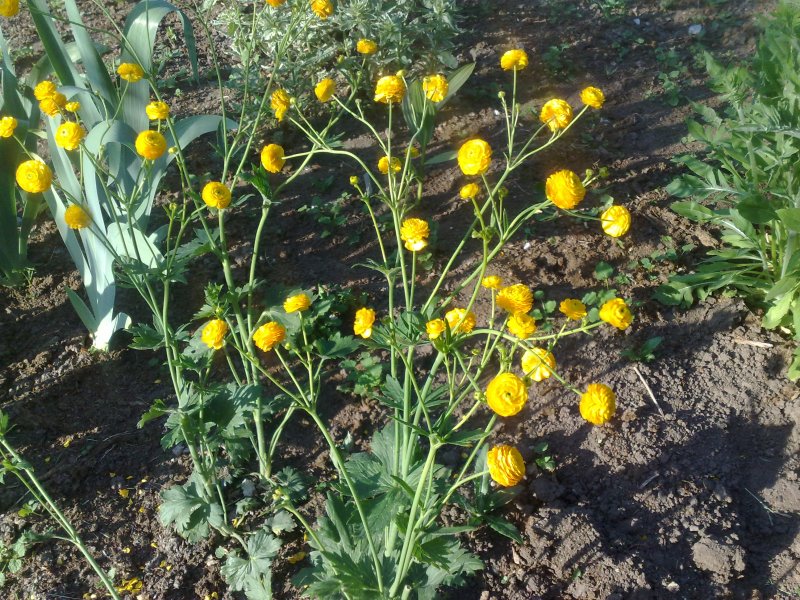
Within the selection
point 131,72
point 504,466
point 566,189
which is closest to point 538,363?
point 504,466

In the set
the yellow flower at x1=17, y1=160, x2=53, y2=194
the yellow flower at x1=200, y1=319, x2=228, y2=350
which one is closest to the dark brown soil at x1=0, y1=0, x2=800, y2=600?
the yellow flower at x1=200, y1=319, x2=228, y2=350

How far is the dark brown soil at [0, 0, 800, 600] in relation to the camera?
190cm

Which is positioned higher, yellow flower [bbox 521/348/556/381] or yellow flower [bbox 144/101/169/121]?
yellow flower [bbox 144/101/169/121]

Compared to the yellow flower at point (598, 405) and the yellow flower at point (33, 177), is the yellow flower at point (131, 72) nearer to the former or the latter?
the yellow flower at point (33, 177)

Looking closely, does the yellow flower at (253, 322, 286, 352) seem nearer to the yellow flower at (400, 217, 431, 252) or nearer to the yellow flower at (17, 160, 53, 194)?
the yellow flower at (400, 217, 431, 252)

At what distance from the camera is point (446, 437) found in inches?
50.5

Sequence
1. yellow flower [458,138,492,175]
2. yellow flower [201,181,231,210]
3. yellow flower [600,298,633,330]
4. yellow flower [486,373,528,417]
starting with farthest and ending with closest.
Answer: yellow flower [201,181,231,210], yellow flower [458,138,492,175], yellow flower [600,298,633,330], yellow flower [486,373,528,417]

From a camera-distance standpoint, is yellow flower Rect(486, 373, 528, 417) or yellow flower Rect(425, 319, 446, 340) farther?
yellow flower Rect(425, 319, 446, 340)

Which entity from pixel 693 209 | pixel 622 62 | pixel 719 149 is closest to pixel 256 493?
pixel 693 209

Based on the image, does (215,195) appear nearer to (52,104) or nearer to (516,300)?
(52,104)

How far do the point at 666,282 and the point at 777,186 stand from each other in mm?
487

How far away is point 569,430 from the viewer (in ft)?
7.19

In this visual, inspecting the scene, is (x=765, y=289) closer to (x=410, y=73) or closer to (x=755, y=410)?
(x=755, y=410)

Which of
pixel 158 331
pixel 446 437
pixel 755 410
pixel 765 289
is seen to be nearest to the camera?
pixel 446 437
